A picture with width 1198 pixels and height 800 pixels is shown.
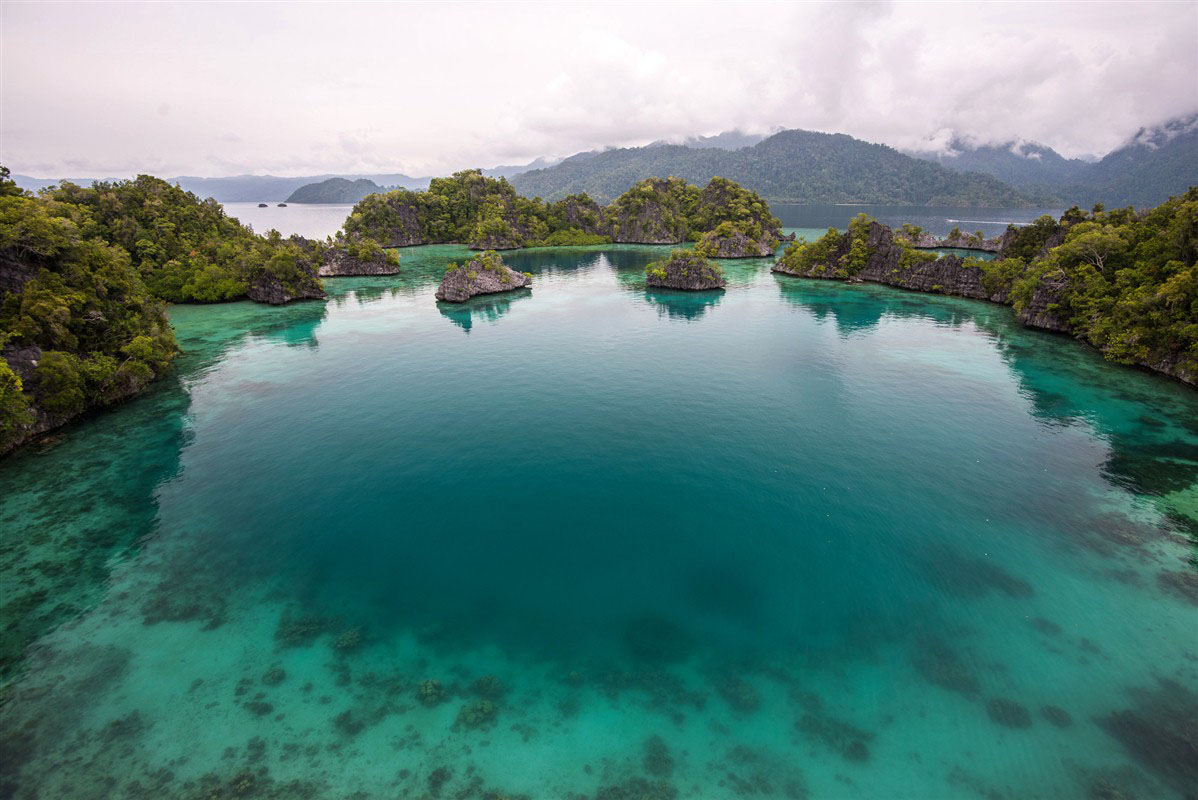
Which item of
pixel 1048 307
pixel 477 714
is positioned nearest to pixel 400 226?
pixel 1048 307

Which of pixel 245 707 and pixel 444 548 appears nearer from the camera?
pixel 245 707

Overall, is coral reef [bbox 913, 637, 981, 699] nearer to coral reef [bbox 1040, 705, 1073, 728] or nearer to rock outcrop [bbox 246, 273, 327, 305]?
coral reef [bbox 1040, 705, 1073, 728]

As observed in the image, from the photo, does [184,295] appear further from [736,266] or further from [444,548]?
[736,266]

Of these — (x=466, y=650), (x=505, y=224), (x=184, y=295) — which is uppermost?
(x=505, y=224)

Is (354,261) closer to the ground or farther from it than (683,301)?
farther from it

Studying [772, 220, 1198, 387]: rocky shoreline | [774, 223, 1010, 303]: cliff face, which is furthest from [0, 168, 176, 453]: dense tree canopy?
[774, 223, 1010, 303]: cliff face

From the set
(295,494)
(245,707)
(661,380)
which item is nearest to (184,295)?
(295,494)

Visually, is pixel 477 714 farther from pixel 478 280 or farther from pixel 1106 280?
pixel 478 280
